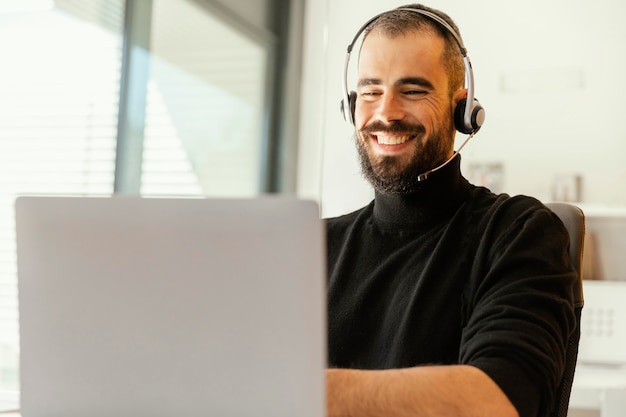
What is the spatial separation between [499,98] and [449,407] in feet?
8.62

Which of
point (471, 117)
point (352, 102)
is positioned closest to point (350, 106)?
point (352, 102)

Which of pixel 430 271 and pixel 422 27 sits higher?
pixel 422 27

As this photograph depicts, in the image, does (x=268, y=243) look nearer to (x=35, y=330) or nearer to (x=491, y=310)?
(x=35, y=330)

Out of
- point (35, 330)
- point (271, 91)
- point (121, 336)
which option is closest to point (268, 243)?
point (121, 336)

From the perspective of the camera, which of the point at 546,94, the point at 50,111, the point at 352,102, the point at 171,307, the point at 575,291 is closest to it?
the point at 171,307

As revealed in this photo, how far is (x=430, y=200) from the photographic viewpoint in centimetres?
145

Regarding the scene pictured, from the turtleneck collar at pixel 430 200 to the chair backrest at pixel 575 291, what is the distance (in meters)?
0.18

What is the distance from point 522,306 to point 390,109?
0.46m

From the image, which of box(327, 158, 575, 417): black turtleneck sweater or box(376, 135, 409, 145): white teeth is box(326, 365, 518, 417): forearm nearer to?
box(327, 158, 575, 417): black turtleneck sweater

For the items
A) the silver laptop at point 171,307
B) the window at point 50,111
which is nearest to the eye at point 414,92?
the silver laptop at point 171,307

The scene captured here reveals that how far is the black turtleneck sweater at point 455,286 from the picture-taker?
3.60 ft

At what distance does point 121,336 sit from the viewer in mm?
848

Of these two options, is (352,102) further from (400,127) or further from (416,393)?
(416,393)

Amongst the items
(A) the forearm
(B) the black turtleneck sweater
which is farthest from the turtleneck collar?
(A) the forearm
